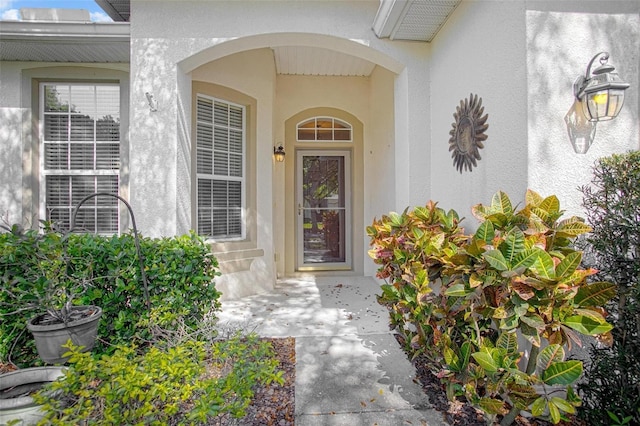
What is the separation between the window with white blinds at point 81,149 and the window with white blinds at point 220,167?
1.46 meters

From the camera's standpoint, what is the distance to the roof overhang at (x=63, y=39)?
4.09 meters

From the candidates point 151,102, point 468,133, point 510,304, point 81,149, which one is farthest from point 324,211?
point 510,304

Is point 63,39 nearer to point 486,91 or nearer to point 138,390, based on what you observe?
point 138,390

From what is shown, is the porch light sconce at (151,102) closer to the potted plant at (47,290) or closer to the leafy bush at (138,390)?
the potted plant at (47,290)

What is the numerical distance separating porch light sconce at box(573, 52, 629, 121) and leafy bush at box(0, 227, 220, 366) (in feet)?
10.9

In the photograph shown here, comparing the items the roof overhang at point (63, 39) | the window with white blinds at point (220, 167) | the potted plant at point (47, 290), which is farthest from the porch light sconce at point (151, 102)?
the potted plant at point (47, 290)

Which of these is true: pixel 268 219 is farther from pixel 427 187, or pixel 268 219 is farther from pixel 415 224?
pixel 415 224

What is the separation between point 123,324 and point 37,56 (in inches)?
174

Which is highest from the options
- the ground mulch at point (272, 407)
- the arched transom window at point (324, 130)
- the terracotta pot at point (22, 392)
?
the arched transom window at point (324, 130)

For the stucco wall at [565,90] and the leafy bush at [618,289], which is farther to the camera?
the stucco wall at [565,90]

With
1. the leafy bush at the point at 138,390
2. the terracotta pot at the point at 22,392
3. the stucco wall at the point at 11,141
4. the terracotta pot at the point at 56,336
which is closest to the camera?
the leafy bush at the point at 138,390

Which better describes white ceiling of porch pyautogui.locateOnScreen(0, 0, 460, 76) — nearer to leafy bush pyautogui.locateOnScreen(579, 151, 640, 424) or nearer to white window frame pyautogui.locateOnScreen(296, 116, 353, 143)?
white window frame pyautogui.locateOnScreen(296, 116, 353, 143)

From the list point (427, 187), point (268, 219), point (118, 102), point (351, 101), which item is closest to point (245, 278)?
point (268, 219)

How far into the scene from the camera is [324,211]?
6.66 meters
